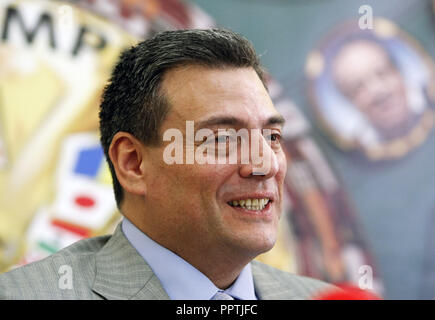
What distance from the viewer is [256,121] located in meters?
1.24

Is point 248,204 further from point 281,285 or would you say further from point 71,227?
point 71,227

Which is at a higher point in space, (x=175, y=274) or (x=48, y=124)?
(x=48, y=124)

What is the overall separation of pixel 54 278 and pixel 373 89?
5.79 feet

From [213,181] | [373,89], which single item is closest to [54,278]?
[213,181]

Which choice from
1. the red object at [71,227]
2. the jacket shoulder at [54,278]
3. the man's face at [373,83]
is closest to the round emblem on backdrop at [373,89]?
the man's face at [373,83]

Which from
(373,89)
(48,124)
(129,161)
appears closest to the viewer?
(129,161)

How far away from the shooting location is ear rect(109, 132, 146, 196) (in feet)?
4.26

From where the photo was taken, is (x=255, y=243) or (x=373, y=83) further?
(x=373, y=83)

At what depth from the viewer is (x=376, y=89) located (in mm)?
2576

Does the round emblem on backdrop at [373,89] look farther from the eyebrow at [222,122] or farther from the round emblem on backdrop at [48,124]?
the eyebrow at [222,122]

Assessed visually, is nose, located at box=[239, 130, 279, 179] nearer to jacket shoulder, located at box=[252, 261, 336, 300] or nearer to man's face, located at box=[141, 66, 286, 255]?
man's face, located at box=[141, 66, 286, 255]

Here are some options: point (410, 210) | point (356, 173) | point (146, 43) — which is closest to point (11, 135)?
point (146, 43)

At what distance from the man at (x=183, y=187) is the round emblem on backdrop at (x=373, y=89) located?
1232mm

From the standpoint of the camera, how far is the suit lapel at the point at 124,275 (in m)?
1.20
